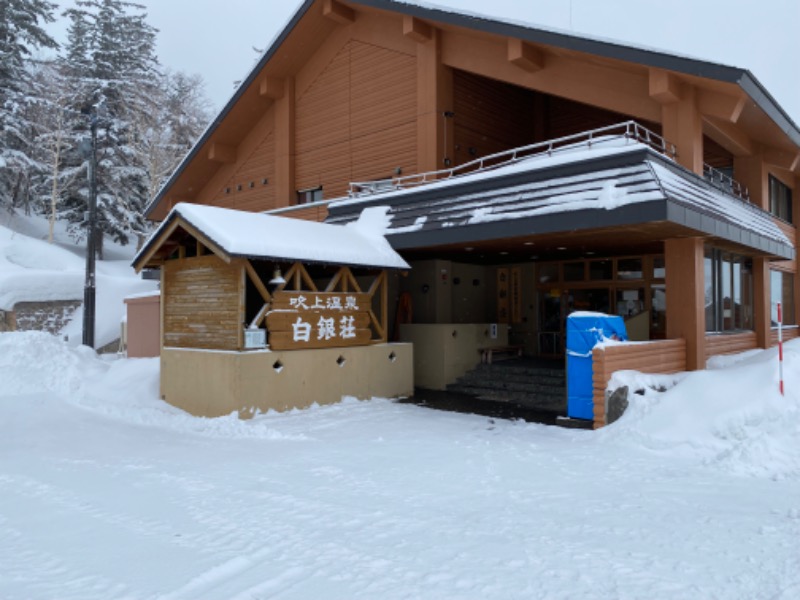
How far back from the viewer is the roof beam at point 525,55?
44.7ft

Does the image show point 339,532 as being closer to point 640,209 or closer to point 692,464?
point 692,464

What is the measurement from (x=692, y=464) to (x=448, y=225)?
6737mm

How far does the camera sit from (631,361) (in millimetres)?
9766

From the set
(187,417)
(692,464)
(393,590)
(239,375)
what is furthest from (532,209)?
(393,590)

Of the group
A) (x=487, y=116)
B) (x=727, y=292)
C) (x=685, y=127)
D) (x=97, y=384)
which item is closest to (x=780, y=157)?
(x=727, y=292)

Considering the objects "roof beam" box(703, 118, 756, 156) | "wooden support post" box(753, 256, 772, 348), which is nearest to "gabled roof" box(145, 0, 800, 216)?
"roof beam" box(703, 118, 756, 156)

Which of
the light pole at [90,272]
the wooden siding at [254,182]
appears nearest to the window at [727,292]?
the wooden siding at [254,182]

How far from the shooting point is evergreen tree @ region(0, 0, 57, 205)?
1374 inches

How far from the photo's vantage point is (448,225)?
40.3 ft

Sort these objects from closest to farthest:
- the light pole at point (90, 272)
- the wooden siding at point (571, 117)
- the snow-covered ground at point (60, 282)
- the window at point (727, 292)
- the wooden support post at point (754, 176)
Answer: the window at point (727, 292) → the wooden support post at point (754, 176) → the light pole at point (90, 272) → the wooden siding at point (571, 117) → the snow-covered ground at point (60, 282)

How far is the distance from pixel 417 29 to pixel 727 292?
10.5 m

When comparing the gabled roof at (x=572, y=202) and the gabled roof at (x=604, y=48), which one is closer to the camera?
the gabled roof at (x=572, y=202)

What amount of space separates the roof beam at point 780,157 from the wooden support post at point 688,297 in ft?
23.2

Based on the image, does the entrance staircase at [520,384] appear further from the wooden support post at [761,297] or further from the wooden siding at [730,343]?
the wooden support post at [761,297]
